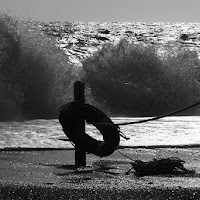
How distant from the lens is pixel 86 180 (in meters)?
6.65

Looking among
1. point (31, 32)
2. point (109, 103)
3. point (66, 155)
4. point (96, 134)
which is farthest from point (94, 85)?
point (66, 155)

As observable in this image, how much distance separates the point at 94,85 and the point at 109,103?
2.19 m

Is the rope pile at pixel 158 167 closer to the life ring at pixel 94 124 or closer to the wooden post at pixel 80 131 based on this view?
the life ring at pixel 94 124

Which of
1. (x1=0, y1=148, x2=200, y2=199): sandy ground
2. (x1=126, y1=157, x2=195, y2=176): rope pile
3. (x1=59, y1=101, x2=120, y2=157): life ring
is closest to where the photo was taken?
(x1=0, y1=148, x2=200, y2=199): sandy ground

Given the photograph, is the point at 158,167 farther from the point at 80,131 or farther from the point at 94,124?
the point at 80,131

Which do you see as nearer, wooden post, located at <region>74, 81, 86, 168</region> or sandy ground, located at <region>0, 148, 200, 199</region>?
sandy ground, located at <region>0, 148, 200, 199</region>

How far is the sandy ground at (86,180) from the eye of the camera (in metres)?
5.69

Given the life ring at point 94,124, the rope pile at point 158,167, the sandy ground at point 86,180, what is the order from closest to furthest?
the sandy ground at point 86,180 → the rope pile at point 158,167 → the life ring at point 94,124

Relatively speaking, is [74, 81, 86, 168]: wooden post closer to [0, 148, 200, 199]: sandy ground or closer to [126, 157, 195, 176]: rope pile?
[0, 148, 200, 199]: sandy ground

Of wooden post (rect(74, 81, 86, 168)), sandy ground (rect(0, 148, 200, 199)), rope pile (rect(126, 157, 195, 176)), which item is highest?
wooden post (rect(74, 81, 86, 168))

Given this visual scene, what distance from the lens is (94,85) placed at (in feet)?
120

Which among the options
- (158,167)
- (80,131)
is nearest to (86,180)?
(158,167)

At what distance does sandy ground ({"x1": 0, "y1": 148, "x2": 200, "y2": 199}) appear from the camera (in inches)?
224

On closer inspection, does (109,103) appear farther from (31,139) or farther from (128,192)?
(128,192)
